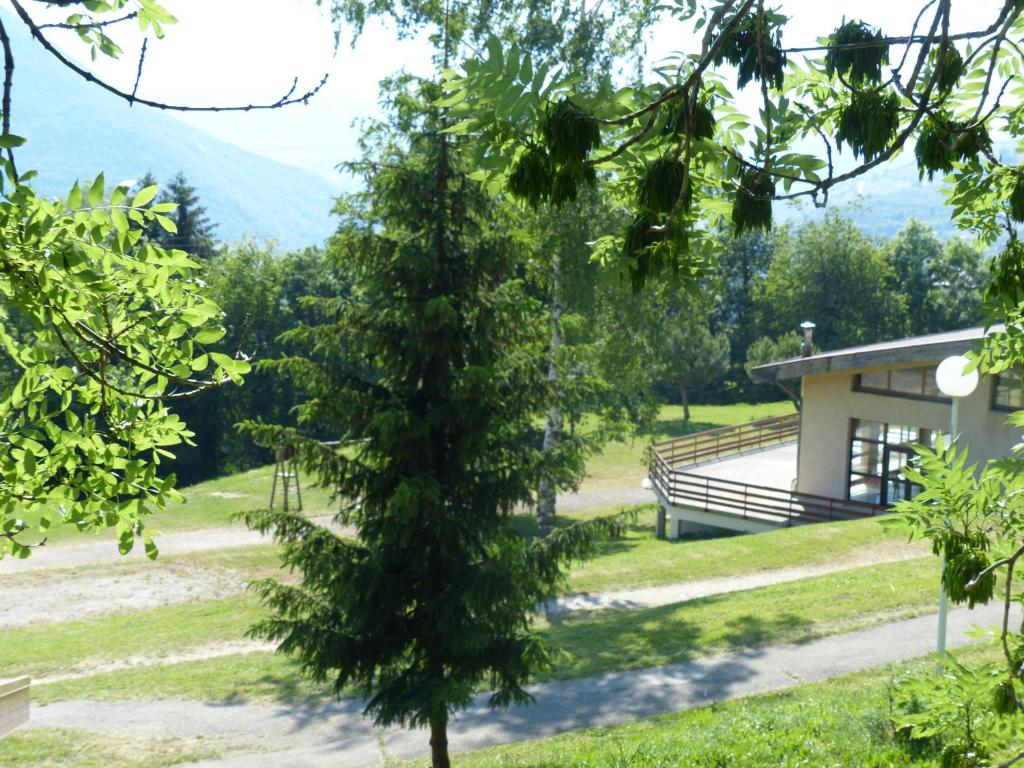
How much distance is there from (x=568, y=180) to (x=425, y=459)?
23.8ft

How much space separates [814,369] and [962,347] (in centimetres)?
390

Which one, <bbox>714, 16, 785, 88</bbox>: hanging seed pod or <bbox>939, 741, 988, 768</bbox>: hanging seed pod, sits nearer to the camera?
<bbox>714, 16, 785, 88</bbox>: hanging seed pod

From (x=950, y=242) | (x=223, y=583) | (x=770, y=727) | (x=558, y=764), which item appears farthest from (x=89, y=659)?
(x=950, y=242)

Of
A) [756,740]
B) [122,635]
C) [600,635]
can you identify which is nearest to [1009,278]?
[756,740]

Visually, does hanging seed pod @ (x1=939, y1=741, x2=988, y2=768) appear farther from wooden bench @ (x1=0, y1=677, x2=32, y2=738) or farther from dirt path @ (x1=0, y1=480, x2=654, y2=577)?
dirt path @ (x1=0, y1=480, x2=654, y2=577)

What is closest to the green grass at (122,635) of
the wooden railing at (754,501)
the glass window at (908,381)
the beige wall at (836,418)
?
the wooden railing at (754,501)

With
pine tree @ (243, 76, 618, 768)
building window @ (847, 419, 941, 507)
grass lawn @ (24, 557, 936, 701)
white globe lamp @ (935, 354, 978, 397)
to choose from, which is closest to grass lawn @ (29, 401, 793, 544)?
building window @ (847, 419, 941, 507)

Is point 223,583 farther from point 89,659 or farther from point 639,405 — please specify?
point 639,405

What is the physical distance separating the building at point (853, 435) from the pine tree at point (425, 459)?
13182mm

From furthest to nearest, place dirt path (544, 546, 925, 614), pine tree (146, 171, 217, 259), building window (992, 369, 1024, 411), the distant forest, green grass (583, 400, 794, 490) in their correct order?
pine tree (146, 171, 217, 259) < the distant forest < green grass (583, 400, 794, 490) < building window (992, 369, 1024, 411) < dirt path (544, 546, 925, 614)

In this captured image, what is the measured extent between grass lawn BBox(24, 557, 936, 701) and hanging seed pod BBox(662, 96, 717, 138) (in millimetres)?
11315

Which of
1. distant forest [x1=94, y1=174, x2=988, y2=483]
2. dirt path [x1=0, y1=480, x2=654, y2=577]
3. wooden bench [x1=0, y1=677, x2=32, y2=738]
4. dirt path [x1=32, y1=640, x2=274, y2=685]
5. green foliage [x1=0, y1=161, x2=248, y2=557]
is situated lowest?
dirt path [x1=32, y1=640, x2=274, y2=685]

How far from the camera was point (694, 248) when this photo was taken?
4008mm

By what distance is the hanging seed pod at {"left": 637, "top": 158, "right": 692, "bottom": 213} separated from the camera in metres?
→ 3.26
